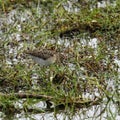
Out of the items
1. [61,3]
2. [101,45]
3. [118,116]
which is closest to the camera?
[118,116]

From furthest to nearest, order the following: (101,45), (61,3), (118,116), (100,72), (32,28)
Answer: (61,3)
(32,28)
(101,45)
(100,72)
(118,116)

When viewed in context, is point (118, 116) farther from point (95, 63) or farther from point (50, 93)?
point (95, 63)

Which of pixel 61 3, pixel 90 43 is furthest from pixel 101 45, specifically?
pixel 61 3

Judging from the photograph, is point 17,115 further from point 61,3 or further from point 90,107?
point 61,3

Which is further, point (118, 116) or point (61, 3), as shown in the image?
point (61, 3)

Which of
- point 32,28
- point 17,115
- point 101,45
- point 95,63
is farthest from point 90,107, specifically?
point 32,28

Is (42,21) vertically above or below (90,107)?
above

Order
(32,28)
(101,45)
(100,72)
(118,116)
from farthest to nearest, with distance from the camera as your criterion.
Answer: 1. (32,28)
2. (101,45)
3. (100,72)
4. (118,116)

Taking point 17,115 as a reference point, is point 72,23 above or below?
above

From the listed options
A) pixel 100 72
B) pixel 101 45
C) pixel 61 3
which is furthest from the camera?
pixel 61 3
